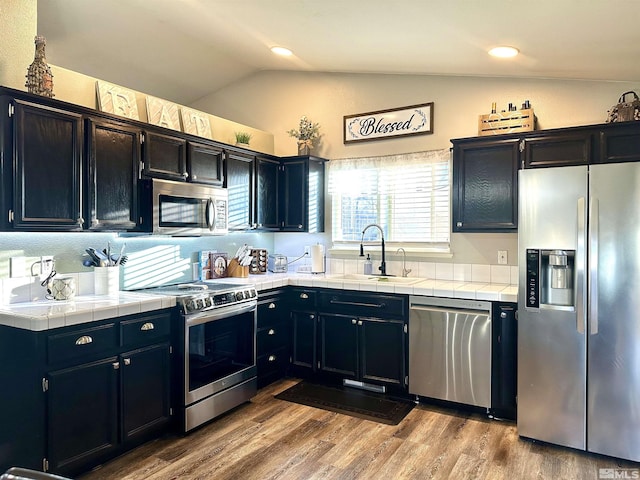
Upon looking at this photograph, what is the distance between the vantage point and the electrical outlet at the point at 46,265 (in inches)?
109

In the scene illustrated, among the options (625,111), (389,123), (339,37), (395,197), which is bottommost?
(395,197)

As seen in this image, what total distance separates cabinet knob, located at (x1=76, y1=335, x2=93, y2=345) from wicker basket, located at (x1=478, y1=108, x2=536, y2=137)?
3.11 meters

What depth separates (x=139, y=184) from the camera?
3031mm

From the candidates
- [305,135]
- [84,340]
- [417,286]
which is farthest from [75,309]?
[305,135]

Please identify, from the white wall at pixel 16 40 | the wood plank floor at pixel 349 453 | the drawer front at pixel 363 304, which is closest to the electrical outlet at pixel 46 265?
the white wall at pixel 16 40

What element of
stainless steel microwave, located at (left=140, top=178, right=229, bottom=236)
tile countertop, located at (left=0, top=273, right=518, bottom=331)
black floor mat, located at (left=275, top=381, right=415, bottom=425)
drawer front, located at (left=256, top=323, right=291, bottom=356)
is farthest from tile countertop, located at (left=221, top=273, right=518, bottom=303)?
black floor mat, located at (left=275, top=381, right=415, bottom=425)

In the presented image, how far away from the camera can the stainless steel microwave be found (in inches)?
119

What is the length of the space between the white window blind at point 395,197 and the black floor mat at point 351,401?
1444 millimetres

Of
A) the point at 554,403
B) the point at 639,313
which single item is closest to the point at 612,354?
the point at 639,313

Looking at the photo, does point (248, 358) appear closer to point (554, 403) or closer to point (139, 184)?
point (139, 184)

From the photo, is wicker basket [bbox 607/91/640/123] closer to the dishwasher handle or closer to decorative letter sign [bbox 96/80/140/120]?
the dishwasher handle

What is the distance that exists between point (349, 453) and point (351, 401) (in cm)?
80

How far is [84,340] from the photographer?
237cm

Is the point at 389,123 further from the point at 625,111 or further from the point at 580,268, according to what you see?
the point at 580,268
